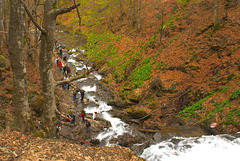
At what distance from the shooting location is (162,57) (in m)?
17.1

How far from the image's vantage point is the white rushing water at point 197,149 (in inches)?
277

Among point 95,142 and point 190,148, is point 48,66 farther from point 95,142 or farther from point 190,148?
point 95,142

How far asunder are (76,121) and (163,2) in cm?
2321

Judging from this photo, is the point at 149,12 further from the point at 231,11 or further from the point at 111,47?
the point at 231,11

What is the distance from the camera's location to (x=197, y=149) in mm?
7586

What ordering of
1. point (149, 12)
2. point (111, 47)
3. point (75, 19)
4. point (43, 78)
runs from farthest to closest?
1. point (75, 19)
2. point (149, 12)
3. point (111, 47)
4. point (43, 78)

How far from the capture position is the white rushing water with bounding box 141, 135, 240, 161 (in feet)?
23.0

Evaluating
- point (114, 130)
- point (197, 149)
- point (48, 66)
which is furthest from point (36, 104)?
point (197, 149)

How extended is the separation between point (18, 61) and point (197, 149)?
8.01 metres

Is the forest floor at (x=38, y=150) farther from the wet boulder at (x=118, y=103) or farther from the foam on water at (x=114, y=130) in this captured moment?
the wet boulder at (x=118, y=103)

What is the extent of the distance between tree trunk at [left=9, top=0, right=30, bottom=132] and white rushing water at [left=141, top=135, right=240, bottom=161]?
590 cm

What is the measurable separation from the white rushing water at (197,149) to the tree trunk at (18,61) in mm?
5896

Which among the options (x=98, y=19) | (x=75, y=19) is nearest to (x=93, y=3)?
(x=75, y=19)

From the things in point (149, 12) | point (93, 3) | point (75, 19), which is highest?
point (93, 3)
